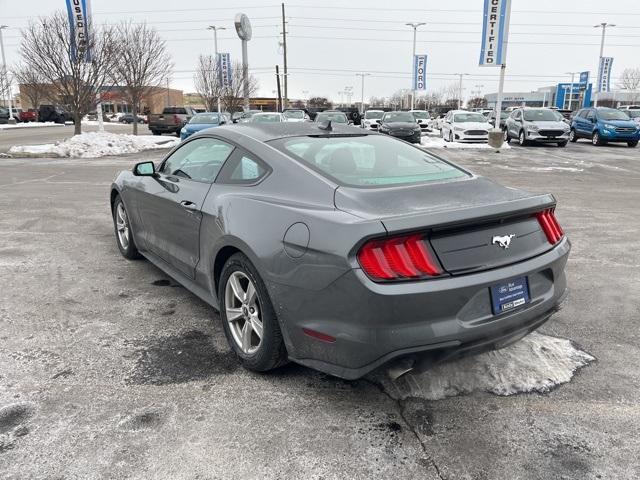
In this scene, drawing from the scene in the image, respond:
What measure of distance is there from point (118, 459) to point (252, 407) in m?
0.72

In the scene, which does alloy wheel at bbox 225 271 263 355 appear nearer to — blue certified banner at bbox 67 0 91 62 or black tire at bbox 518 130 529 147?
blue certified banner at bbox 67 0 91 62

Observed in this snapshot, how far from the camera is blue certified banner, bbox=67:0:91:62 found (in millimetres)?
19469

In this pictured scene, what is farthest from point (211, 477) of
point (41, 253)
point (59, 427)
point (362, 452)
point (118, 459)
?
point (41, 253)

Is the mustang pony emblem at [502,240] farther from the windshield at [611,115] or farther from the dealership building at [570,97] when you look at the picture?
the dealership building at [570,97]

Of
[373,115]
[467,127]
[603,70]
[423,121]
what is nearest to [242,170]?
[467,127]

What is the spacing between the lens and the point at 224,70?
122ft

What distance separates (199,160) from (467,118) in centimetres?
2267

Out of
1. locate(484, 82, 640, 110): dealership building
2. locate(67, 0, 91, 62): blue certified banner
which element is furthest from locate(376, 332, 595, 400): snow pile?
locate(484, 82, 640, 110): dealership building

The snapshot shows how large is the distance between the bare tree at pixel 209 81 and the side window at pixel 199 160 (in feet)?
110

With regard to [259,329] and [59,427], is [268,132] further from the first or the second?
[59,427]

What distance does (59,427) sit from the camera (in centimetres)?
269

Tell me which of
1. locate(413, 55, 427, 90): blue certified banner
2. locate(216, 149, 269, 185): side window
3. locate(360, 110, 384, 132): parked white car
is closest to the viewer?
locate(216, 149, 269, 185): side window

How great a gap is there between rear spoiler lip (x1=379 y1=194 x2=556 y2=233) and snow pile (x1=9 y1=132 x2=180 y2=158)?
59.7ft

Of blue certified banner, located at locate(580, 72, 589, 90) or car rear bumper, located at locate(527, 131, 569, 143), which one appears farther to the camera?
blue certified banner, located at locate(580, 72, 589, 90)
